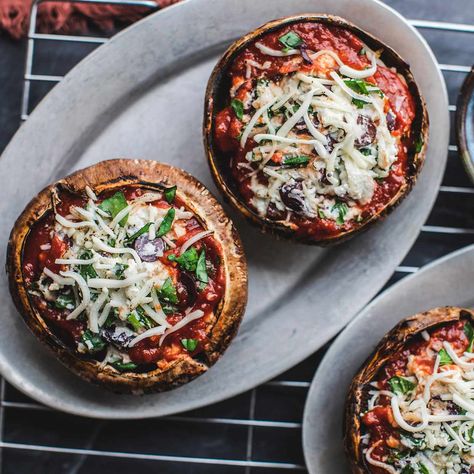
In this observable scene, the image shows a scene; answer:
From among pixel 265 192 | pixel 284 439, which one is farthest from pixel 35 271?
pixel 284 439

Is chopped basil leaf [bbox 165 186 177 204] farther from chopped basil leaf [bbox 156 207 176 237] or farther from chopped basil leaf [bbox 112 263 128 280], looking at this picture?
chopped basil leaf [bbox 112 263 128 280]

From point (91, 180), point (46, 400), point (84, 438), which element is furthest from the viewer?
point (84, 438)

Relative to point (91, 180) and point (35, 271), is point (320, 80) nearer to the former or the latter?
point (91, 180)

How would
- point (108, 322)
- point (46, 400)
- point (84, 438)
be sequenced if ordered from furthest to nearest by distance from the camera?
point (84, 438) < point (46, 400) < point (108, 322)

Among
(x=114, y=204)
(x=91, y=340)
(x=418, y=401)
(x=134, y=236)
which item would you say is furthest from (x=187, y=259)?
(x=418, y=401)

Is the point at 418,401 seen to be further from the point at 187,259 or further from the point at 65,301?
the point at 65,301

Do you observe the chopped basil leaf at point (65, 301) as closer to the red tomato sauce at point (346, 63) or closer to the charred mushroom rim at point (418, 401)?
the red tomato sauce at point (346, 63)

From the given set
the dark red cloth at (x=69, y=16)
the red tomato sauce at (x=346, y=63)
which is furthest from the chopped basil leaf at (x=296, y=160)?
the dark red cloth at (x=69, y=16)

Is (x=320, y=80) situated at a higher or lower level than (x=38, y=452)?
higher
